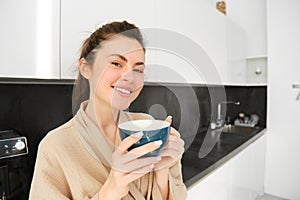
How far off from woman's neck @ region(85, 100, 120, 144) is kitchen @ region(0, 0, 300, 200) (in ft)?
0.54

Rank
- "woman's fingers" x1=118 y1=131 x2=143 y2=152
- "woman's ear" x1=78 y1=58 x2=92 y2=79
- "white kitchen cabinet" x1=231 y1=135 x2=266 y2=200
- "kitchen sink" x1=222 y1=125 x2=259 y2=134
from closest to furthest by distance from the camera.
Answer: "woman's fingers" x1=118 y1=131 x2=143 y2=152
"woman's ear" x1=78 y1=58 x2=92 y2=79
"white kitchen cabinet" x1=231 y1=135 x2=266 y2=200
"kitchen sink" x1=222 y1=125 x2=259 y2=134

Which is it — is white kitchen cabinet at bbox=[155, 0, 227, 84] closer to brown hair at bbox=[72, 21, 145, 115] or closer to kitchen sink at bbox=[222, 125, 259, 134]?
brown hair at bbox=[72, 21, 145, 115]

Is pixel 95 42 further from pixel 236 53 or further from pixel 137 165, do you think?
pixel 236 53

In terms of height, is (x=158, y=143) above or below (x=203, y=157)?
above

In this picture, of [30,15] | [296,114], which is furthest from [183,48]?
[296,114]

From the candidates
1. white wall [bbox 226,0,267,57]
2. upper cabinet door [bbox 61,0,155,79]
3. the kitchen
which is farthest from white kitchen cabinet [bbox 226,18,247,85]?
upper cabinet door [bbox 61,0,155,79]

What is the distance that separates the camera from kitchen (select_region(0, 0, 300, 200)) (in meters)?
0.56

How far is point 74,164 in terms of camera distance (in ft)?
1.61

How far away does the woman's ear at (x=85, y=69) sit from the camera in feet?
1.61

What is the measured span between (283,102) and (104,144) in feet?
6.95

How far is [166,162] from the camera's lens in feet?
1.73

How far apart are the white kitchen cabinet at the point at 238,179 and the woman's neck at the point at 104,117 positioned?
56 cm

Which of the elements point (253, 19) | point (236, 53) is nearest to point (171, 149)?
point (236, 53)

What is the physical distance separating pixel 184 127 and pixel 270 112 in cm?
180
